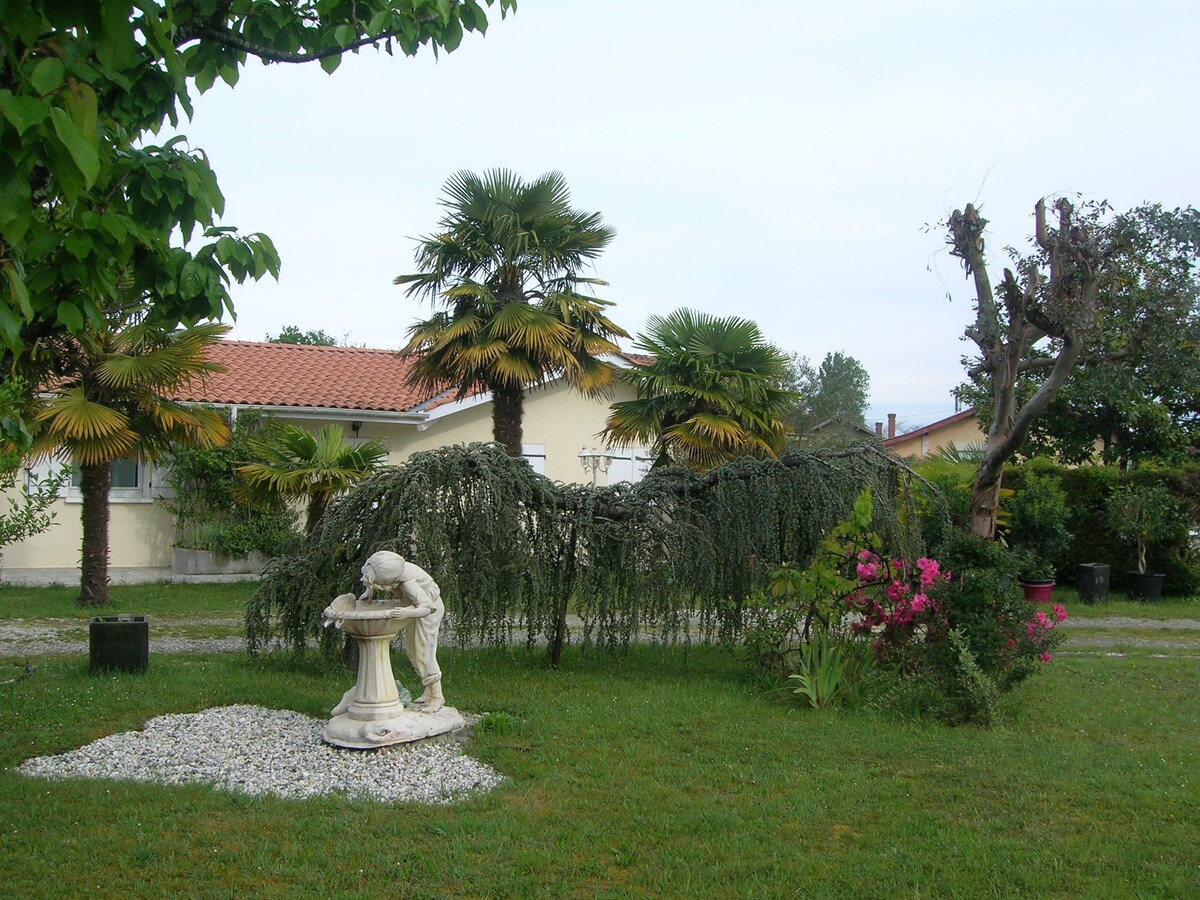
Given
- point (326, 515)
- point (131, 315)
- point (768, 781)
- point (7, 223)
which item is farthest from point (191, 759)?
point (131, 315)

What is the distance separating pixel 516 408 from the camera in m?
15.8

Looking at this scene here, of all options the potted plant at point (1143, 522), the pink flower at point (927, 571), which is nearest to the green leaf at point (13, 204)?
the pink flower at point (927, 571)

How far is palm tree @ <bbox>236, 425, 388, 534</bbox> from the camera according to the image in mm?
13805

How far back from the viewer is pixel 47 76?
8.86ft

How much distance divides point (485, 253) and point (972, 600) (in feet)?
31.5

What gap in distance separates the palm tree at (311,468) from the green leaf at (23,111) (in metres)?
11.4

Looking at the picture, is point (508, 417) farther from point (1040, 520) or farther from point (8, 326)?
point (8, 326)

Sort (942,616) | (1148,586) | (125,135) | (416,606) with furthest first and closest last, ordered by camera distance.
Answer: (1148,586), (942,616), (416,606), (125,135)

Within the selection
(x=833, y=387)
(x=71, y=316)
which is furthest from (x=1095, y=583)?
(x=833, y=387)

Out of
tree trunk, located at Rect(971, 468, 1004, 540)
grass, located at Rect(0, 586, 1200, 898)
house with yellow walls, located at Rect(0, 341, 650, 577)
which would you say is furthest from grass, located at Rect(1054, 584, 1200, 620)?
house with yellow walls, located at Rect(0, 341, 650, 577)

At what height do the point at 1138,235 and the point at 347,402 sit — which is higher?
the point at 1138,235

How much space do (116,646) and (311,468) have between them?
16.5ft

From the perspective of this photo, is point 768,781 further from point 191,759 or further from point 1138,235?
point 1138,235

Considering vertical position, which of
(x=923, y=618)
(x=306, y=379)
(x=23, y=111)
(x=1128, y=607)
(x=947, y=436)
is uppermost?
(x=947, y=436)
